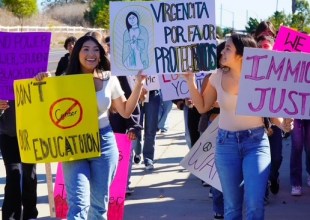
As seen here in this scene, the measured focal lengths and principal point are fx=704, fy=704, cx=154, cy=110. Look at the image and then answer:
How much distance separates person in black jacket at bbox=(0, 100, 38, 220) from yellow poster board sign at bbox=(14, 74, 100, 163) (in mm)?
864

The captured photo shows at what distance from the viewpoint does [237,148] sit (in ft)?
15.5

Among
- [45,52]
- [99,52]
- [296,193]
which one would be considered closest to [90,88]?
[99,52]

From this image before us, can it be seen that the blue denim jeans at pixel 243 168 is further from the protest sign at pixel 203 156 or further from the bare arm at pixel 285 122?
the protest sign at pixel 203 156

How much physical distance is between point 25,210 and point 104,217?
4.89 feet

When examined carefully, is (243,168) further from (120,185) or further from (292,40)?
(292,40)

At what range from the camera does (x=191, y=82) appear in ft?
16.5

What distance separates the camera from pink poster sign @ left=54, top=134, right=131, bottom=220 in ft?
19.3

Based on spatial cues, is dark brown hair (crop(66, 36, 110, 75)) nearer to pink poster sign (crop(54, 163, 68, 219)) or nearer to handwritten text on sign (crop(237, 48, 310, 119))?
handwritten text on sign (crop(237, 48, 310, 119))

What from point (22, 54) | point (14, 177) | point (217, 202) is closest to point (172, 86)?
point (217, 202)

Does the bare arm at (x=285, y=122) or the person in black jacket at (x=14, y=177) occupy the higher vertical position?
the bare arm at (x=285, y=122)

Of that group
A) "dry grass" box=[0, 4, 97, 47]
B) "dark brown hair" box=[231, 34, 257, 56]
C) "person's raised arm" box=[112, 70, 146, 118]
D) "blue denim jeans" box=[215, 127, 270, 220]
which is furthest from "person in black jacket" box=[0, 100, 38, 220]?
"dry grass" box=[0, 4, 97, 47]

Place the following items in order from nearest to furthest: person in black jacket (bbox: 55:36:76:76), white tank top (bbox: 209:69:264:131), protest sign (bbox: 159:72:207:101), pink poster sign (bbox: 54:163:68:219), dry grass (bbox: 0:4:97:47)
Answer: white tank top (bbox: 209:69:264:131), pink poster sign (bbox: 54:163:68:219), person in black jacket (bbox: 55:36:76:76), protest sign (bbox: 159:72:207:101), dry grass (bbox: 0:4:97:47)

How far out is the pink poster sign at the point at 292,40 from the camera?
6.12 meters

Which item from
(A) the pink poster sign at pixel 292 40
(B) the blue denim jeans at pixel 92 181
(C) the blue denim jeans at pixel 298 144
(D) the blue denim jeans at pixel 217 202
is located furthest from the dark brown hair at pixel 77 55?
(C) the blue denim jeans at pixel 298 144
